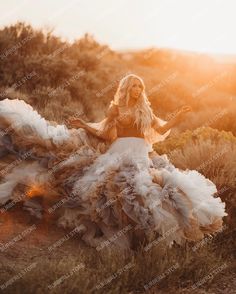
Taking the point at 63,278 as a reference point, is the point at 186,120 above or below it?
below

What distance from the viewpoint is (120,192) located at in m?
5.71

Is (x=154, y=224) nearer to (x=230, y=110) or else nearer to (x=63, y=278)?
(x=63, y=278)

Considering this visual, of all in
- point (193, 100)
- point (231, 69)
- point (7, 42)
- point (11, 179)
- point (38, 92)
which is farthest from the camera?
point (231, 69)

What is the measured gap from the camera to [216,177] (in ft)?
23.7

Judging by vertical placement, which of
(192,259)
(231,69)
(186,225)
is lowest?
(231,69)

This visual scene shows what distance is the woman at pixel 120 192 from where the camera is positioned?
5.57 metres

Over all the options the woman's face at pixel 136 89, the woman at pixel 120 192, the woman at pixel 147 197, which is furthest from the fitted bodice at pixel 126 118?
the woman at pixel 147 197

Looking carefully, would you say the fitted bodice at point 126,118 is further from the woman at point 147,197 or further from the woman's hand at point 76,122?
the woman at point 147,197

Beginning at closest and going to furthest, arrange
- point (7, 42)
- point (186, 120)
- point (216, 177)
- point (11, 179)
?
point (11, 179) < point (216, 177) < point (186, 120) < point (7, 42)

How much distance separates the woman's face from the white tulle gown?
772mm

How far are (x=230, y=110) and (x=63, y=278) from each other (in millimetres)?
11285

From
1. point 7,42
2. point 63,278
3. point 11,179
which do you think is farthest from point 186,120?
point 63,278

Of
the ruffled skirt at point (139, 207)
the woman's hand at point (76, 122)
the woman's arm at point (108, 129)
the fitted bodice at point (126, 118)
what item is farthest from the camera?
the fitted bodice at point (126, 118)

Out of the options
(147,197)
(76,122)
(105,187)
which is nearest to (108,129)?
(76,122)
